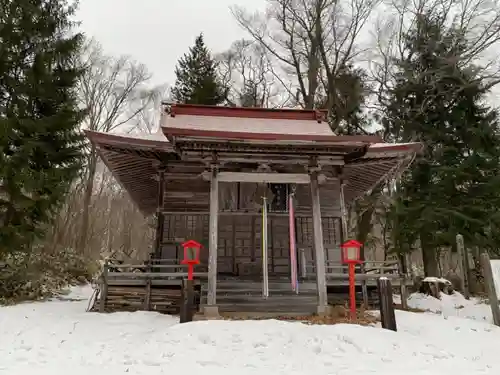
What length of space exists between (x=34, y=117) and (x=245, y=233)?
8.04 metres

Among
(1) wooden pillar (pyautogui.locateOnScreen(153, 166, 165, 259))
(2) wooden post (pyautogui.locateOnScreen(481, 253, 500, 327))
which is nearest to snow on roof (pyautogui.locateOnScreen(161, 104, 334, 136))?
(1) wooden pillar (pyautogui.locateOnScreen(153, 166, 165, 259))

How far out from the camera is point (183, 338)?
20.8ft

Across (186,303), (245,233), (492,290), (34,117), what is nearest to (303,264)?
(245,233)

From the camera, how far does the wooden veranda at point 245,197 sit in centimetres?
899

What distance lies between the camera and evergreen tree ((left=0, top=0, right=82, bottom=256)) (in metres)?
11.0

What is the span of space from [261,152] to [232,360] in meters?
5.19

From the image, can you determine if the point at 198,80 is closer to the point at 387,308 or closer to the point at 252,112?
the point at 252,112

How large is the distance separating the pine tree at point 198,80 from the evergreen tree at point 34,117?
12121mm

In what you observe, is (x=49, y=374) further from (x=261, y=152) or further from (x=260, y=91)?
(x=260, y=91)

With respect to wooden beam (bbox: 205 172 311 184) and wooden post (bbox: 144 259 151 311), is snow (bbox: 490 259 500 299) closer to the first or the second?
wooden beam (bbox: 205 172 311 184)

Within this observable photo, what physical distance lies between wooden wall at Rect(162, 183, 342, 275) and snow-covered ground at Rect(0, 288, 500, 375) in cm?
342

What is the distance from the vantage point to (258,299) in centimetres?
918

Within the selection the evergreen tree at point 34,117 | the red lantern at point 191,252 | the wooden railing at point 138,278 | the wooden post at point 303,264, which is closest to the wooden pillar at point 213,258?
the red lantern at point 191,252

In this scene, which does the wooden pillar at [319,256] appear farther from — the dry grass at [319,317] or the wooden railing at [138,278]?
the wooden railing at [138,278]
